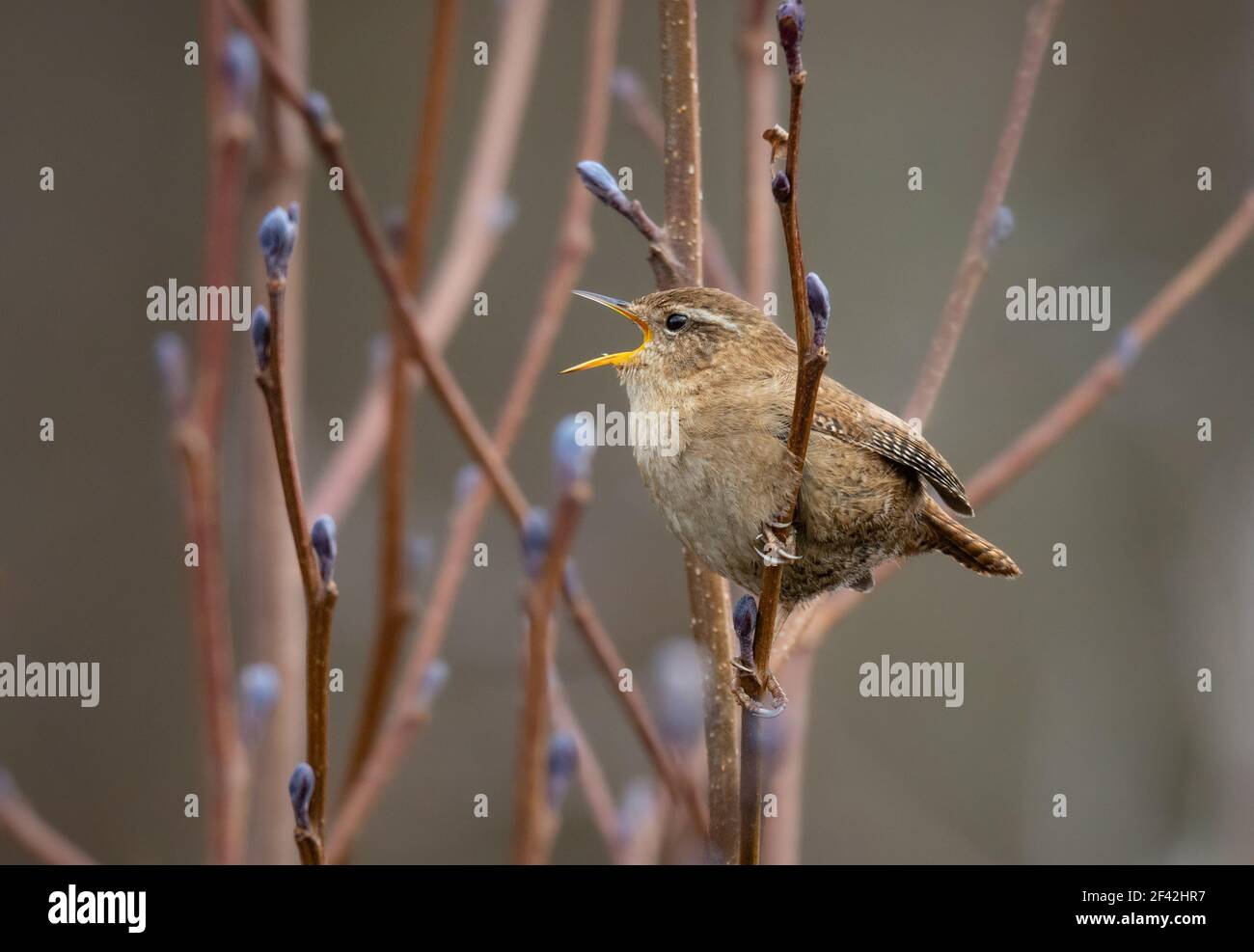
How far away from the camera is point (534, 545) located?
1657 millimetres

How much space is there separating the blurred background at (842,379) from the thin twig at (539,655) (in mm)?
1958

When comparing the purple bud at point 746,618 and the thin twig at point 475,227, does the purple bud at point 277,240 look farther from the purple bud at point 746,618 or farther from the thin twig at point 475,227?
the thin twig at point 475,227

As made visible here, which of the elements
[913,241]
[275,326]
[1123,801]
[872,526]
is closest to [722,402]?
[872,526]

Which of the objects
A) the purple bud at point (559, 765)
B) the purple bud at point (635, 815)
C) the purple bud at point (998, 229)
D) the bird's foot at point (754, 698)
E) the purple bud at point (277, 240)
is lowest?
the purple bud at point (635, 815)

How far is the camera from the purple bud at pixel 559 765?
1802 millimetres

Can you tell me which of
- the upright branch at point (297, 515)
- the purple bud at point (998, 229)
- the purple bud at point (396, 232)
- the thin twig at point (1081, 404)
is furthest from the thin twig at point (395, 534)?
the purple bud at point (998, 229)

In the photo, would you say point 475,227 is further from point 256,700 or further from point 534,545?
point 256,700

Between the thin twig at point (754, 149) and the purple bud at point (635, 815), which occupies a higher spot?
the thin twig at point (754, 149)

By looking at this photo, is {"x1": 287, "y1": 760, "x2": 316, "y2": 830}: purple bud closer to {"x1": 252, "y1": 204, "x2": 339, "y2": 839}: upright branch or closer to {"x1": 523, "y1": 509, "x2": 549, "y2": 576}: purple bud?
{"x1": 252, "y1": 204, "x2": 339, "y2": 839}: upright branch

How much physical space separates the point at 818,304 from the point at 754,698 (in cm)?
52

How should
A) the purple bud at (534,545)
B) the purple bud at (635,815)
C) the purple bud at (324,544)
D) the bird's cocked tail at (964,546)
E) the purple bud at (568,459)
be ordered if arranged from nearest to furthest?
the purple bud at (324,544)
the purple bud at (568,459)
the purple bud at (534,545)
the purple bud at (635,815)
the bird's cocked tail at (964,546)

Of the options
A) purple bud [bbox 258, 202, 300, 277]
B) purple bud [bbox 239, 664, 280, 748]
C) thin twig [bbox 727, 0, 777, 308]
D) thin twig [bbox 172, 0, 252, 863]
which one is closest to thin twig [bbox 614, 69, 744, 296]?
thin twig [bbox 727, 0, 777, 308]

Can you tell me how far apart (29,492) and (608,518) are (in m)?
1.96

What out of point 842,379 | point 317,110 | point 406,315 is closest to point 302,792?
point 406,315
